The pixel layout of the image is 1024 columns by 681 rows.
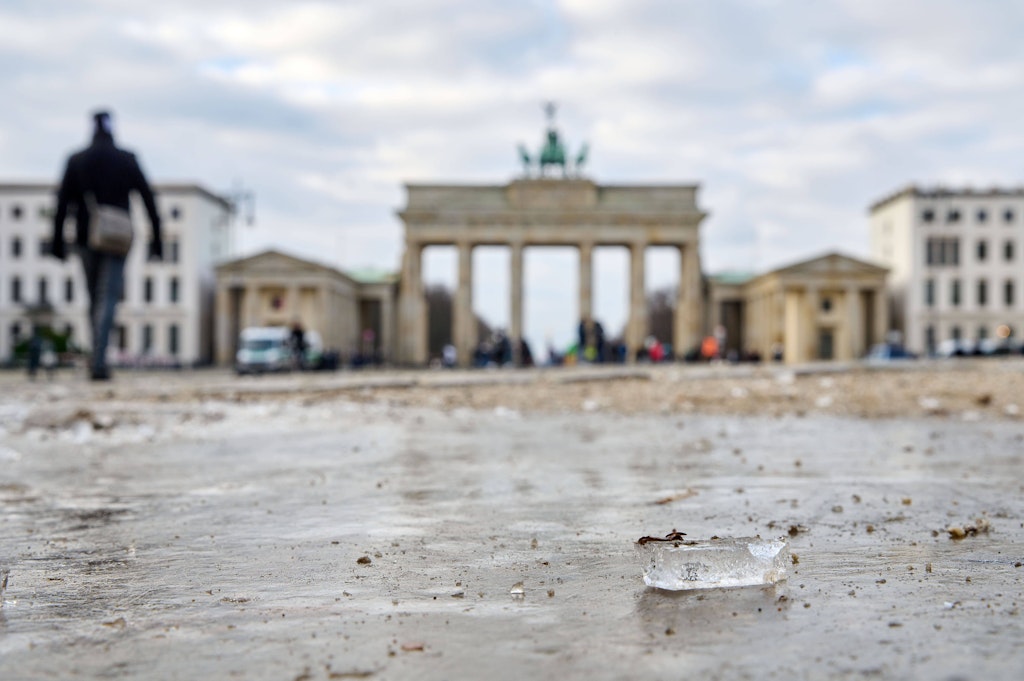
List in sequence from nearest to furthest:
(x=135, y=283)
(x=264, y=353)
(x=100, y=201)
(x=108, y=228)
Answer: (x=108, y=228), (x=100, y=201), (x=264, y=353), (x=135, y=283)

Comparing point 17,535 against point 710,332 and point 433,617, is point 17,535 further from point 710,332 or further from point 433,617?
point 710,332

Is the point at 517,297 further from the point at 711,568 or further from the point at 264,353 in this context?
the point at 711,568

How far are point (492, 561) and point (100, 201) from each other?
10.6 meters

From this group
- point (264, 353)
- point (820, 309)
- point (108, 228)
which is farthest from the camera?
point (820, 309)

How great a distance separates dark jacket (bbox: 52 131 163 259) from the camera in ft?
43.0

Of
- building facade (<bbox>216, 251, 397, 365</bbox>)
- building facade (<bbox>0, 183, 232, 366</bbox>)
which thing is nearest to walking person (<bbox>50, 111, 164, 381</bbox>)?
building facade (<bbox>216, 251, 397, 365</bbox>)

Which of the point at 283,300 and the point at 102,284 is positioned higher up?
the point at 283,300

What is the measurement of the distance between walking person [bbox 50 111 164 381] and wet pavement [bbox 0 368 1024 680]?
4823 millimetres

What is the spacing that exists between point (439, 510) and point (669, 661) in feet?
8.87

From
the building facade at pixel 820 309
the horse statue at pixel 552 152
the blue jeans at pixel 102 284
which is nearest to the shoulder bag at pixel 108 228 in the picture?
the blue jeans at pixel 102 284

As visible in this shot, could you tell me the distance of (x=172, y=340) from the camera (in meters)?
86.3

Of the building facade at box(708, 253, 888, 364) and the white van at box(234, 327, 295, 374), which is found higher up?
the building facade at box(708, 253, 888, 364)

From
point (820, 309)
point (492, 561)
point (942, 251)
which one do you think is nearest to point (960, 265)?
point (942, 251)

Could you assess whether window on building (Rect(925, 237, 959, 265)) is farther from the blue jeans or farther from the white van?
the blue jeans
